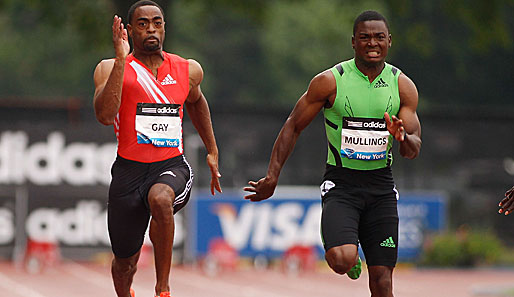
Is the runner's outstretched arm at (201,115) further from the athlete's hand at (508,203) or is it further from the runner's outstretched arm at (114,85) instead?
the athlete's hand at (508,203)

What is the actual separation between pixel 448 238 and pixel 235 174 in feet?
13.8

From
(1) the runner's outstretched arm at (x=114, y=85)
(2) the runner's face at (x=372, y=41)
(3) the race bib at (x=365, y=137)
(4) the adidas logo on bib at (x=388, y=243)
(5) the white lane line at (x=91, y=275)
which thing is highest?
(2) the runner's face at (x=372, y=41)

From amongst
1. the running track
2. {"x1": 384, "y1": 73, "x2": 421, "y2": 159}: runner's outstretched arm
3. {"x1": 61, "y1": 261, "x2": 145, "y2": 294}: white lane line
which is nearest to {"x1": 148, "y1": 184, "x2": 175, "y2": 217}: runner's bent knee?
{"x1": 384, "y1": 73, "x2": 421, "y2": 159}: runner's outstretched arm

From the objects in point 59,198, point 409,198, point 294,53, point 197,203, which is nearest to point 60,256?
point 59,198

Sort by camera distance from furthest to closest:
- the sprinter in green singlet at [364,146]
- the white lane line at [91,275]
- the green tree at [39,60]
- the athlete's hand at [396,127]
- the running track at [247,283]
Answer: the green tree at [39,60]
the white lane line at [91,275]
the running track at [247,283]
the sprinter in green singlet at [364,146]
the athlete's hand at [396,127]

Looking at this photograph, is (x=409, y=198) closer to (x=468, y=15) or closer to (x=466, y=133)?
(x=466, y=133)

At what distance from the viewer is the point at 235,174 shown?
21078 millimetres

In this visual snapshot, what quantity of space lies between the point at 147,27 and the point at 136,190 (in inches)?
49.9

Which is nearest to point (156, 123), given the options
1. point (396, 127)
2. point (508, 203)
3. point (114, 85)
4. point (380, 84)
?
point (114, 85)

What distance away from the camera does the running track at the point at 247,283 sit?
54.2 feet

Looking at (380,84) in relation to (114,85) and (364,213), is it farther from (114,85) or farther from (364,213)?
(114,85)

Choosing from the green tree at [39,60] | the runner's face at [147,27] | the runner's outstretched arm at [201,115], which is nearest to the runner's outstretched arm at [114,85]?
the runner's face at [147,27]

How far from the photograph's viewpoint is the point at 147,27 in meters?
8.70

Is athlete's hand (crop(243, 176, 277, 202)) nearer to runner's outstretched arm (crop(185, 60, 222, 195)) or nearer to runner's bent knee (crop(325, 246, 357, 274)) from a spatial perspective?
runner's outstretched arm (crop(185, 60, 222, 195))
